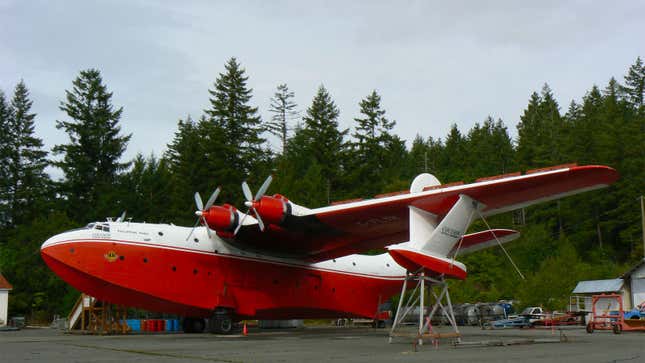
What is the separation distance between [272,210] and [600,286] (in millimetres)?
21820

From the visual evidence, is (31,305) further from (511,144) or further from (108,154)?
(511,144)

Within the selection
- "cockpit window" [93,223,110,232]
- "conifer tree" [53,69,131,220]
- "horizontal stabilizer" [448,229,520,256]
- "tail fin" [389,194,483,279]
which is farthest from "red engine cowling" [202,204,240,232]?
"conifer tree" [53,69,131,220]

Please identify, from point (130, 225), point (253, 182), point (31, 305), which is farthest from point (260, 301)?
point (253, 182)

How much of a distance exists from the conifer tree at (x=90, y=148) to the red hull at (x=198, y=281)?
121 ft

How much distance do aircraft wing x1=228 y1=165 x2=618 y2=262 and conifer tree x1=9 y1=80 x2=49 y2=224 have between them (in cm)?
4402

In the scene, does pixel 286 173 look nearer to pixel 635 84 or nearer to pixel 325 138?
pixel 325 138

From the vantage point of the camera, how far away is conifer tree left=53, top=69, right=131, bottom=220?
Result: 204 feet

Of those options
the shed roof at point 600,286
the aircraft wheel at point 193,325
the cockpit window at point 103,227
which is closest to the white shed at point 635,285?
the shed roof at point 600,286

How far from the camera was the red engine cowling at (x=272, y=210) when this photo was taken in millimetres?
23297

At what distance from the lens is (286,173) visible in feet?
210

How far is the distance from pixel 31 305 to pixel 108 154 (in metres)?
24.9

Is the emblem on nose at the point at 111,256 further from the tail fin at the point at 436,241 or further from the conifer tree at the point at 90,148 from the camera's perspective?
the conifer tree at the point at 90,148

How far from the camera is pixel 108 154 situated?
6519 cm

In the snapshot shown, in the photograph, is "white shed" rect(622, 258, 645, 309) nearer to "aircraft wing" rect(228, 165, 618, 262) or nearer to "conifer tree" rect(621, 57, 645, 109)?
"aircraft wing" rect(228, 165, 618, 262)
